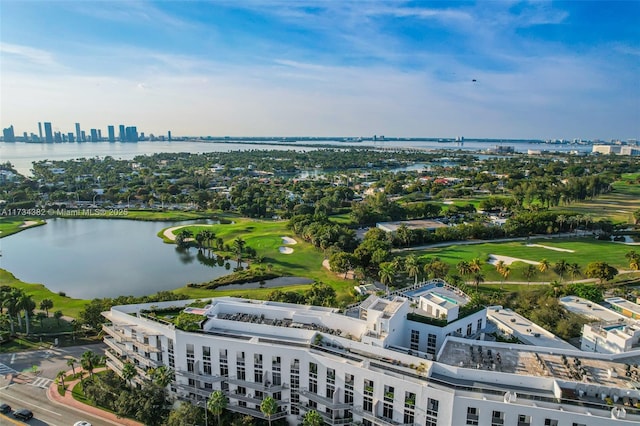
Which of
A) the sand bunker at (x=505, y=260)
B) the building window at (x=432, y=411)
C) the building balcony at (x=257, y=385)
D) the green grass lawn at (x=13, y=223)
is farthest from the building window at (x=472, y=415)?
the green grass lawn at (x=13, y=223)

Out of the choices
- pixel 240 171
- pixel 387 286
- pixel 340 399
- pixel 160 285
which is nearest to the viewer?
pixel 340 399

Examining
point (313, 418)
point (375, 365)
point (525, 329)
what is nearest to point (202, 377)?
point (313, 418)

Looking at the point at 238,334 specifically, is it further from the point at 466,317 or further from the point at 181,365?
the point at 466,317

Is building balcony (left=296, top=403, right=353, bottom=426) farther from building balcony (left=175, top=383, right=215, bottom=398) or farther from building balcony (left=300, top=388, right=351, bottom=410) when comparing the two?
building balcony (left=175, top=383, right=215, bottom=398)

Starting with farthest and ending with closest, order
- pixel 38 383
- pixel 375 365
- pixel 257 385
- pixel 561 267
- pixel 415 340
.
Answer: pixel 561 267 < pixel 38 383 < pixel 415 340 < pixel 257 385 < pixel 375 365

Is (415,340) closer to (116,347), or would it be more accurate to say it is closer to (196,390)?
(196,390)

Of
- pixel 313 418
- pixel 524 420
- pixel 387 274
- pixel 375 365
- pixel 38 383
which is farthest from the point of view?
pixel 387 274

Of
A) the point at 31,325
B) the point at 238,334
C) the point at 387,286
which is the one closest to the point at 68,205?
the point at 31,325
